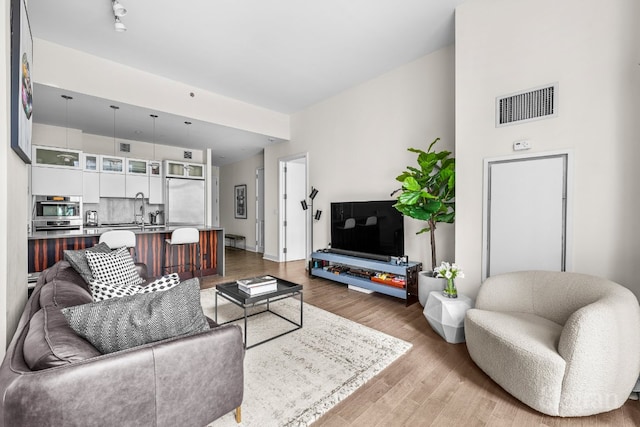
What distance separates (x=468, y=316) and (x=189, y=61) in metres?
4.41

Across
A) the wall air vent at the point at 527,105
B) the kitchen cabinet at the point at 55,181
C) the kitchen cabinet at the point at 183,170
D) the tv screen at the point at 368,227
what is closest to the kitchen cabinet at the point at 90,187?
the kitchen cabinet at the point at 55,181

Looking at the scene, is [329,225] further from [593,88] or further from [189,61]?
[593,88]

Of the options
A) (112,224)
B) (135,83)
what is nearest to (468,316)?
(135,83)

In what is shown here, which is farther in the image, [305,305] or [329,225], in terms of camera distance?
[329,225]

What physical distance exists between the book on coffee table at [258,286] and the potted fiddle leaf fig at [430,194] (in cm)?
162

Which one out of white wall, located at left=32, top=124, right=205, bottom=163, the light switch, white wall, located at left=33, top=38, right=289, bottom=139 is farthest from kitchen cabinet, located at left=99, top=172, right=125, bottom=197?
the light switch

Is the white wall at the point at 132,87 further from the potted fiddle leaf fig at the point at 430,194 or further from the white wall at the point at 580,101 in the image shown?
the white wall at the point at 580,101

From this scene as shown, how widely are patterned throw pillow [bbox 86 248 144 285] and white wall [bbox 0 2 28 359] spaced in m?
0.62

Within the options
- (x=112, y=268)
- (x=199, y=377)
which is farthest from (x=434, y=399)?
(x=112, y=268)

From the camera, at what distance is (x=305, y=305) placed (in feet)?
11.4

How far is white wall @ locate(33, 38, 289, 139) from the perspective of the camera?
3.42m

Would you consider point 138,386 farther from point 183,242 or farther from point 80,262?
point 183,242

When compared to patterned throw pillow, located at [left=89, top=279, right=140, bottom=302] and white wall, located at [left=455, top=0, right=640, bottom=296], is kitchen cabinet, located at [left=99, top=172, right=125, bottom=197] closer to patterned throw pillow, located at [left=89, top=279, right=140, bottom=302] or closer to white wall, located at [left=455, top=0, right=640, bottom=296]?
patterned throw pillow, located at [left=89, top=279, right=140, bottom=302]

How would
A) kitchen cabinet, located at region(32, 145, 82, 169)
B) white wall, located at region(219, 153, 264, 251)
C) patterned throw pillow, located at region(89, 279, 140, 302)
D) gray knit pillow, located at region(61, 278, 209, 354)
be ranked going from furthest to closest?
white wall, located at region(219, 153, 264, 251) < kitchen cabinet, located at region(32, 145, 82, 169) < patterned throw pillow, located at region(89, 279, 140, 302) < gray knit pillow, located at region(61, 278, 209, 354)
